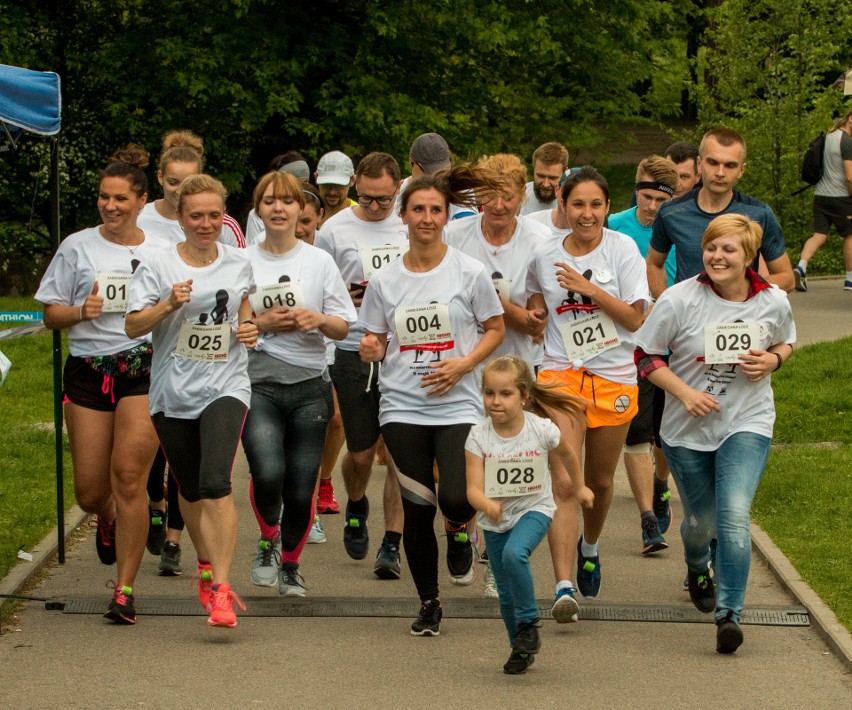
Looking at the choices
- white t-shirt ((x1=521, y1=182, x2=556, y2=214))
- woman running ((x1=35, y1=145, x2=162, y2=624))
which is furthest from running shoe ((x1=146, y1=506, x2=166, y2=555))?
white t-shirt ((x1=521, y1=182, x2=556, y2=214))

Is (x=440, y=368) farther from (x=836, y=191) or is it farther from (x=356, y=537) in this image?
(x=836, y=191)

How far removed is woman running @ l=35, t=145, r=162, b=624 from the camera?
7.28 metres

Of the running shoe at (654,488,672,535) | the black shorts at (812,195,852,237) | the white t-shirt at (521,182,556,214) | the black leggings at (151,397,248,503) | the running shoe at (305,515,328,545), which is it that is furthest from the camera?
the black shorts at (812,195,852,237)

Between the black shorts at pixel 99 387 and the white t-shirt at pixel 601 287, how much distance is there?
1934 millimetres

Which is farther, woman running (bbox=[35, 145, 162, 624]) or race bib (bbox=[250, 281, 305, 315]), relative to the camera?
race bib (bbox=[250, 281, 305, 315])

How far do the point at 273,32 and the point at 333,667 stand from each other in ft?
55.8

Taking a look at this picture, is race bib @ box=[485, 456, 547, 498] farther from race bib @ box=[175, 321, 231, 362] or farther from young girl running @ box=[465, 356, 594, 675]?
race bib @ box=[175, 321, 231, 362]

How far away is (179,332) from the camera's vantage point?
6961mm

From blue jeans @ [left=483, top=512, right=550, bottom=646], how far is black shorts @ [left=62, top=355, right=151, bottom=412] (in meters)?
1.92

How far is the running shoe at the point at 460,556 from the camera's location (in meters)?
7.50

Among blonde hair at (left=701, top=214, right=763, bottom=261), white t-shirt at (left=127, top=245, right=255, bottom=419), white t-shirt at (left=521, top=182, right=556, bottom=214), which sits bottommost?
white t-shirt at (left=127, top=245, right=255, bottom=419)

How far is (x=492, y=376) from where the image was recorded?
21.3 ft

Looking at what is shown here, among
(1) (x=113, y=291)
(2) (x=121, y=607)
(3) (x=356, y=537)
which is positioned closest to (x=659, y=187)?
(3) (x=356, y=537)

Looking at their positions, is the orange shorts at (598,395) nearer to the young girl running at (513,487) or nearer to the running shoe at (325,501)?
the young girl running at (513,487)
